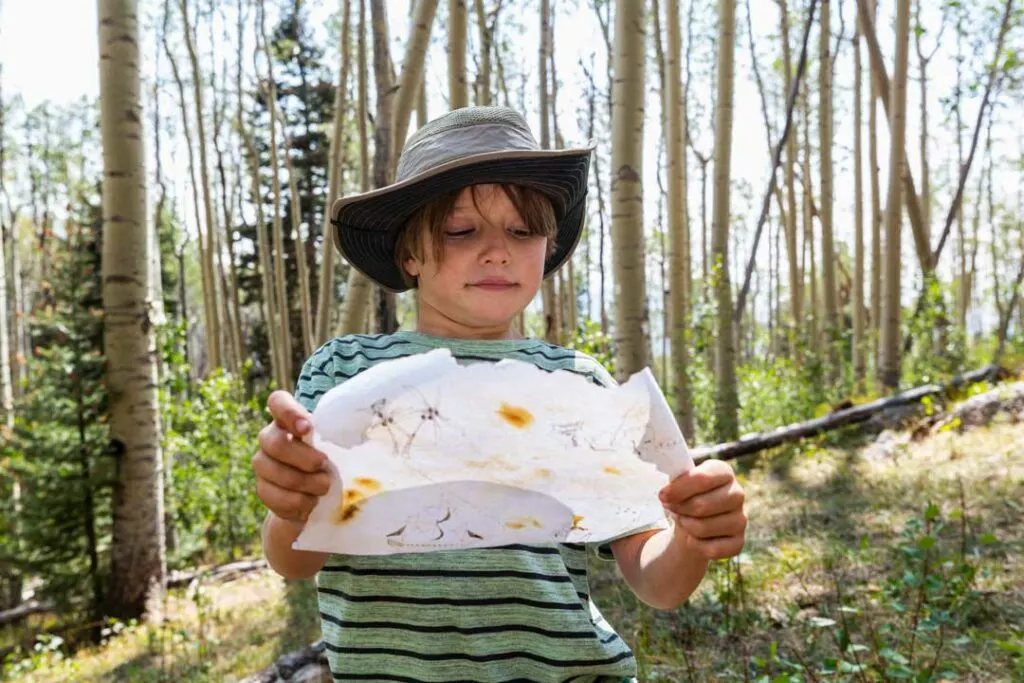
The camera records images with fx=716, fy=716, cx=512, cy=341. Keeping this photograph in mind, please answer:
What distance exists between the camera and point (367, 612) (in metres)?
1.08

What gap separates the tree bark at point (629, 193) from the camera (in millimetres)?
3639

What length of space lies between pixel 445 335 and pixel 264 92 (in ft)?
47.9

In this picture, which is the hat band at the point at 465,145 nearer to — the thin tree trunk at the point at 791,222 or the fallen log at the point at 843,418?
the fallen log at the point at 843,418

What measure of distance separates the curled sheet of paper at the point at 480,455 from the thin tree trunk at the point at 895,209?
24.6 feet

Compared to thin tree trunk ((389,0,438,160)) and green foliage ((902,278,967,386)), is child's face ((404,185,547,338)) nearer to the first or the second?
thin tree trunk ((389,0,438,160))

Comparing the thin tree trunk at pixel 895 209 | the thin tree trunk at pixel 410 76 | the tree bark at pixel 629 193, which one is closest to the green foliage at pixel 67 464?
the thin tree trunk at pixel 410 76

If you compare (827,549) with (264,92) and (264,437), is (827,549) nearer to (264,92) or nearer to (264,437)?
(264,437)

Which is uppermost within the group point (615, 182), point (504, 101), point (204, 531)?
point (504, 101)

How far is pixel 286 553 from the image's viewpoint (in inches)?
40.6

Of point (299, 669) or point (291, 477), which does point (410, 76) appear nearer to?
point (299, 669)

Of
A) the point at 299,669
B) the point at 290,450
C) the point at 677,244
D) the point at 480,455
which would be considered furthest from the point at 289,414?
the point at 677,244

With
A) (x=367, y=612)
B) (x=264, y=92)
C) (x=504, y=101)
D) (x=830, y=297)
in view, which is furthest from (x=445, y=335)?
(x=264, y=92)

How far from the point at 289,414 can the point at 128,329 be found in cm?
433

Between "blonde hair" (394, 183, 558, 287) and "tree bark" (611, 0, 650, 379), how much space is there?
2470 millimetres
